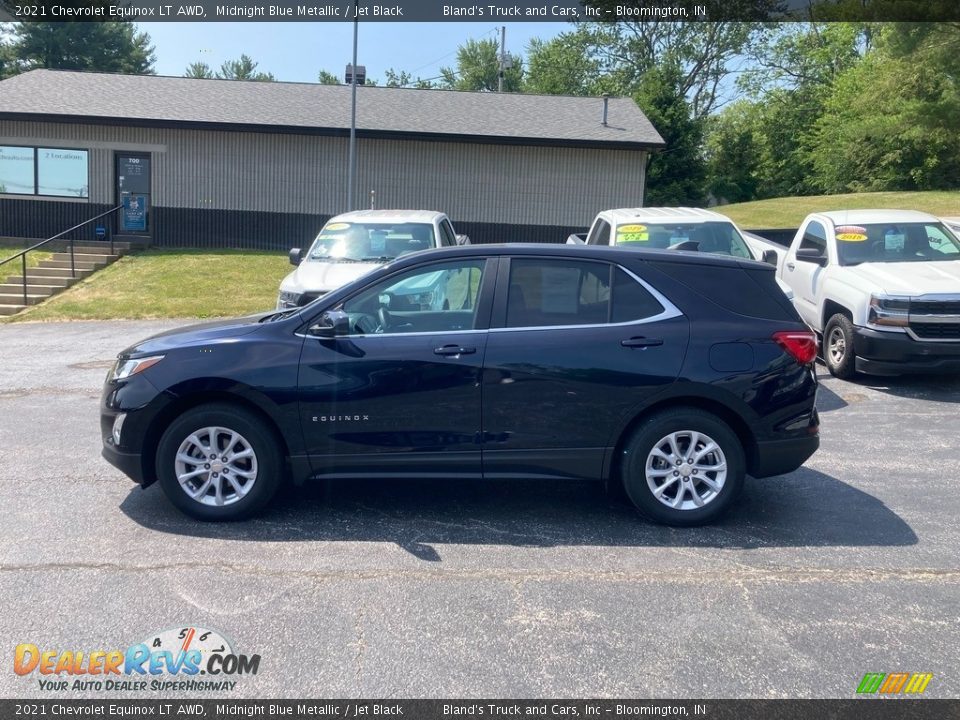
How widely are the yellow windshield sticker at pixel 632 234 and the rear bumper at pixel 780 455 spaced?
5255 mm

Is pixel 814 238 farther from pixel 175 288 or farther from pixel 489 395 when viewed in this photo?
pixel 175 288

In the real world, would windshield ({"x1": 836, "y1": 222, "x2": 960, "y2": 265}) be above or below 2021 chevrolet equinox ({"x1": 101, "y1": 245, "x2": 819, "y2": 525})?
above

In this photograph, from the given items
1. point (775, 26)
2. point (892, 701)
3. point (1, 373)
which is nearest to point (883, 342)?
point (892, 701)

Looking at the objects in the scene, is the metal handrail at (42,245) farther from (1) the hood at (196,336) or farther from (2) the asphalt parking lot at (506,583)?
(1) the hood at (196,336)

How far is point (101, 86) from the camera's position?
2534 centimetres

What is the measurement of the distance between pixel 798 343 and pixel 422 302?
2.36m

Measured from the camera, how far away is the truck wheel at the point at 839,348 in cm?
1038

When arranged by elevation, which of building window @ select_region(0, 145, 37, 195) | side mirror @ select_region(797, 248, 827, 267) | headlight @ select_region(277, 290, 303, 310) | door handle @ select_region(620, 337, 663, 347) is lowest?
headlight @ select_region(277, 290, 303, 310)

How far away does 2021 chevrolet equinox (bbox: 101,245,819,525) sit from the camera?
5.81m

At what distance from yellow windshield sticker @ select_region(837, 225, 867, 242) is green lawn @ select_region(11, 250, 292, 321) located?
391 inches

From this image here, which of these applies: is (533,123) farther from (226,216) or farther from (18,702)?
(18,702)

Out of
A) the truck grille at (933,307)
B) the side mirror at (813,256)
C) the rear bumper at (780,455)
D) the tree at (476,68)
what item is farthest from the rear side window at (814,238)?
the tree at (476,68)

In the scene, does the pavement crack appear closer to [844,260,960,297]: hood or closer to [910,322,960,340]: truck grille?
[910,322,960,340]: truck grille

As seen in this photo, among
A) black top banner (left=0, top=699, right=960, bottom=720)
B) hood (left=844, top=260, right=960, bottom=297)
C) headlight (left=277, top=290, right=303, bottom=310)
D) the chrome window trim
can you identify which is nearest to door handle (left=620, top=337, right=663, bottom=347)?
the chrome window trim
